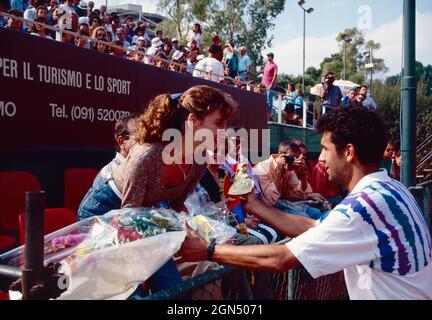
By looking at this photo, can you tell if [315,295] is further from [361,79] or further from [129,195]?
[361,79]

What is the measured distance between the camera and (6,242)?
4.70 metres

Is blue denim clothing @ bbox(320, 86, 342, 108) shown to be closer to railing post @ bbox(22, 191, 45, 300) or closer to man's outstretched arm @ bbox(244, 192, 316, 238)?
man's outstretched arm @ bbox(244, 192, 316, 238)

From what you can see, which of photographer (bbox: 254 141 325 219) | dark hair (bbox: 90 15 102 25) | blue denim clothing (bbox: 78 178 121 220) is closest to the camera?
blue denim clothing (bbox: 78 178 121 220)

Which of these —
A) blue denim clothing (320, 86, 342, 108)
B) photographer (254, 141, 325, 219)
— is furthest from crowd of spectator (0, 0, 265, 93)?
photographer (254, 141, 325, 219)

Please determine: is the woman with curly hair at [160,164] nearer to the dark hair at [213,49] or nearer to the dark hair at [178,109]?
the dark hair at [178,109]

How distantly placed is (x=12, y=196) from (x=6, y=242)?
2.02ft

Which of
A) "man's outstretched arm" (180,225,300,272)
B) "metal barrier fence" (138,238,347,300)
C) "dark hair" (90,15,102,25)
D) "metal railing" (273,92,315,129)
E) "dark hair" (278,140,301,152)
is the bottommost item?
"metal barrier fence" (138,238,347,300)

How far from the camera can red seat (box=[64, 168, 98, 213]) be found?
6246 mm

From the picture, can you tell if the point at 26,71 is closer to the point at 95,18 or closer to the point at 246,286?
the point at 246,286

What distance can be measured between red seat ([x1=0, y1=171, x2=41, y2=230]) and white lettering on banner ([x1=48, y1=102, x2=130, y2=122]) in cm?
95

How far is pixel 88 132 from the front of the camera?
650 cm

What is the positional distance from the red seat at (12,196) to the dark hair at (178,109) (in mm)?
3052

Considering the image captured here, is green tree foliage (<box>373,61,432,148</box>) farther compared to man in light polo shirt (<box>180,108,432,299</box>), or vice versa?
green tree foliage (<box>373,61,432,148</box>)

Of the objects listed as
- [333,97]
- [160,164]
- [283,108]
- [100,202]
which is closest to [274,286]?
[160,164]
